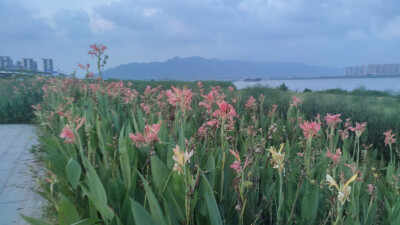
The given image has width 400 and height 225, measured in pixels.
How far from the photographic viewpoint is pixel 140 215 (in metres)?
1.19

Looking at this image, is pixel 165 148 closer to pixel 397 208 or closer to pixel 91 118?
pixel 91 118

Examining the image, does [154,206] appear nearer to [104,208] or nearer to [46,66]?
[104,208]

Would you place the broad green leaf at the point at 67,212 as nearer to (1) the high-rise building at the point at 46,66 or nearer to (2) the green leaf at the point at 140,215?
(2) the green leaf at the point at 140,215

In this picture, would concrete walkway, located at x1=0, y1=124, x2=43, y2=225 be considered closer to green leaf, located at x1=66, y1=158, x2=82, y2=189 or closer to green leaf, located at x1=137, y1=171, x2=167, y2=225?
green leaf, located at x1=66, y1=158, x2=82, y2=189

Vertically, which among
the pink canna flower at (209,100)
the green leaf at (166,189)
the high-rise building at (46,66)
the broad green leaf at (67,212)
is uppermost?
the high-rise building at (46,66)

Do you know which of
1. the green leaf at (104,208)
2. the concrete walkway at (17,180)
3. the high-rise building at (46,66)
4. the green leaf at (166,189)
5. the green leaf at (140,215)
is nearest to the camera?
the green leaf at (140,215)

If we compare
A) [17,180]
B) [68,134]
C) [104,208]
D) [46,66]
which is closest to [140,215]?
[104,208]

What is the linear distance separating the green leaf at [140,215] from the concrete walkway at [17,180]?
1.03 metres

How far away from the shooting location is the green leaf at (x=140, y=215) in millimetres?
1179

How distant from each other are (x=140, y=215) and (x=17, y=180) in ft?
9.35

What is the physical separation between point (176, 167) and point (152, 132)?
0.49m

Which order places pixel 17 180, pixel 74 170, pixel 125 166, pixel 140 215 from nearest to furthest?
pixel 140 215, pixel 74 170, pixel 125 166, pixel 17 180

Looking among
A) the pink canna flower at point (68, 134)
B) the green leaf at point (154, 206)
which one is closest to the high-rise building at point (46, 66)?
the pink canna flower at point (68, 134)

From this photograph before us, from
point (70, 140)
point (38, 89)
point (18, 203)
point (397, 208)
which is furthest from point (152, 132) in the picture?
point (38, 89)
